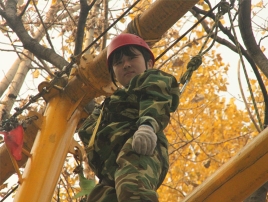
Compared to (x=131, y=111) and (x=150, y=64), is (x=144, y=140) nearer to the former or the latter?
(x=131, y=111)

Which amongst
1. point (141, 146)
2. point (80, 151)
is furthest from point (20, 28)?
point (141, 146)

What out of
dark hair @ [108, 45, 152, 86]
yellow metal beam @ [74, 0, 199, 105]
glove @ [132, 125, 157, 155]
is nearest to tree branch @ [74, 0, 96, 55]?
yellow metal beam @ [74, 0, 199, 105]

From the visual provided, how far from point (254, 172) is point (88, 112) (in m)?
2.11

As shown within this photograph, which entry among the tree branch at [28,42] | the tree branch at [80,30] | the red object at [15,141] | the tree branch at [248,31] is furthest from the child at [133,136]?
the tree branch at [28,42]

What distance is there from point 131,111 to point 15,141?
0.98 meters

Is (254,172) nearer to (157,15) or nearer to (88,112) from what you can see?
(157,15)

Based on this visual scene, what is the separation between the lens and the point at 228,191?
194 cm

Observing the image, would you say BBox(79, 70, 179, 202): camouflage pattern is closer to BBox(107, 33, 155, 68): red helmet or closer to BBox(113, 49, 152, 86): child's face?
BBox(113, 49, 152, 86): child's face

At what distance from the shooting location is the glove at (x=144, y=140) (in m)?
2.17

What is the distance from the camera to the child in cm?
221

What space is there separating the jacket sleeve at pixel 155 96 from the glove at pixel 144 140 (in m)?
0.08

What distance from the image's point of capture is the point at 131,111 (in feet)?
8.68

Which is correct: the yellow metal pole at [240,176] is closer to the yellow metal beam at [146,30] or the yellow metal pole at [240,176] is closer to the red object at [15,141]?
the red object at [15,141]

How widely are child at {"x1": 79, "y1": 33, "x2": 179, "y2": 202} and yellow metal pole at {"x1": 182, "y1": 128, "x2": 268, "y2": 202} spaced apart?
0.32m
